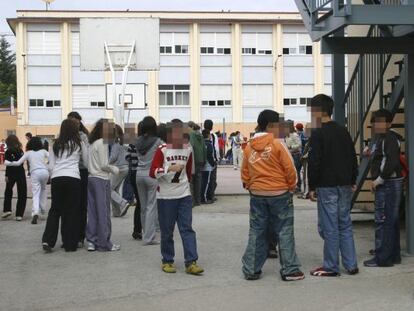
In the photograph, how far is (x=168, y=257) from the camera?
286 inches

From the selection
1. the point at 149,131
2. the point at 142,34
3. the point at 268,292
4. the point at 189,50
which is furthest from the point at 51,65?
the point at 268,292

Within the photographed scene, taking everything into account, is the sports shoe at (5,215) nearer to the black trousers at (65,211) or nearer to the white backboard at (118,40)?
the black trousers at (65,211)

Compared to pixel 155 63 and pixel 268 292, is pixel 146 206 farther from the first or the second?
pixel 155 63

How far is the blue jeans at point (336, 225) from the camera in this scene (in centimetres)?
688

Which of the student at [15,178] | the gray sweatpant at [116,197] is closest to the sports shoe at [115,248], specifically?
the gray sweatpant at [116,197]

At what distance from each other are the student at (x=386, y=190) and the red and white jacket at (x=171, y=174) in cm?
230

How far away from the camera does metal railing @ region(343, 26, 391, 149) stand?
988cm

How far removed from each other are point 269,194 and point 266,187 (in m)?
0.09

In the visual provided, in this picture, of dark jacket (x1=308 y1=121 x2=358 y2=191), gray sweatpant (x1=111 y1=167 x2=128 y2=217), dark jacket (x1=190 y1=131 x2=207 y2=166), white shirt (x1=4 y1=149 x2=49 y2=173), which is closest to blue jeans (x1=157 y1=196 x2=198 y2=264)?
dark jacket (x1=308 y1=121 x2=358 y2=191)

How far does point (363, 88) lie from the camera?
34.4ft

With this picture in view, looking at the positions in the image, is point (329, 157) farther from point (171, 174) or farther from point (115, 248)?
point (115, 248)

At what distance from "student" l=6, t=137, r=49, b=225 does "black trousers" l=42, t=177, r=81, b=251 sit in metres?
2.96

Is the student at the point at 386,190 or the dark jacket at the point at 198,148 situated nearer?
the student at the point at 386,190

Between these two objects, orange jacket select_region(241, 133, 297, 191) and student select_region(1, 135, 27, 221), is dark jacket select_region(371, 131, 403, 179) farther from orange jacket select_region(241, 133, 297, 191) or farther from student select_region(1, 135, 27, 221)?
student select_region(1, 135, 27, 221)
